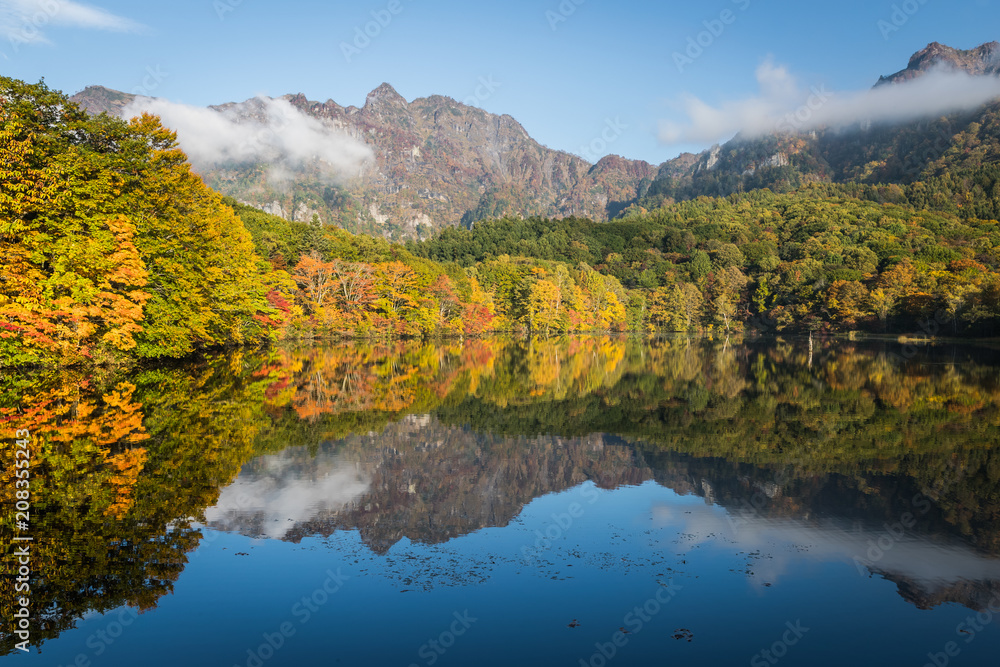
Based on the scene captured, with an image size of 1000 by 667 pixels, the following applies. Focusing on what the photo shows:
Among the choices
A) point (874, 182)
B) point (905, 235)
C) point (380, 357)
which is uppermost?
point (874, 182)

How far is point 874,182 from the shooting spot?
594 feet

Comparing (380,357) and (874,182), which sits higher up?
(874,182)

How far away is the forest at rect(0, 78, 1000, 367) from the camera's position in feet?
70.4

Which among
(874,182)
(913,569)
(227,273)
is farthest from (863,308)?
(874,182)

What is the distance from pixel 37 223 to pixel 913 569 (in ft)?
86.6

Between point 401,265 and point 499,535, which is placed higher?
point 401,265

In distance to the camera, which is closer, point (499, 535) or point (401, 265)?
point (499, 535)

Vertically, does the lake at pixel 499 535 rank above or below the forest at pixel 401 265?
below

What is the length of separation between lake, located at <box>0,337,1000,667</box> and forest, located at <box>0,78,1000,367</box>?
703 centimetres

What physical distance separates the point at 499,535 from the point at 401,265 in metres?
53.7

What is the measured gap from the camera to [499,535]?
8.34m

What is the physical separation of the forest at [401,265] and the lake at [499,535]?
7032mm

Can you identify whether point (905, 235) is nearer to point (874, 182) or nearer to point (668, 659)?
point (874, 182)

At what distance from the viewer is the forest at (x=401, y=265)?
21.5 m
